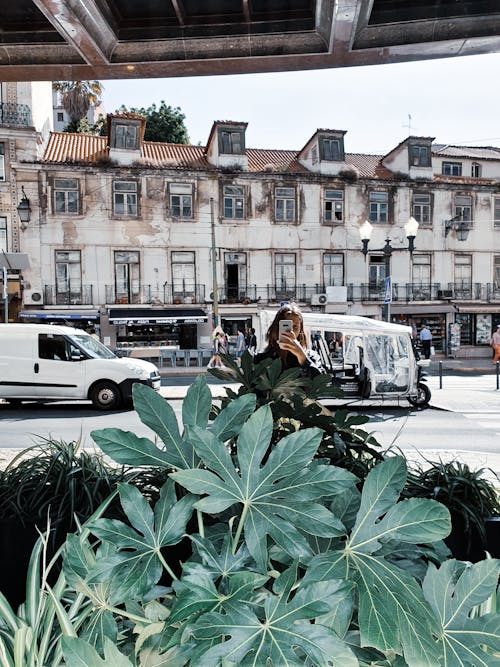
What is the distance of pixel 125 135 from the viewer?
2206 centimetres

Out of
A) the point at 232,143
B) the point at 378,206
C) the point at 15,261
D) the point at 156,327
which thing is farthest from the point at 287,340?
the point at 378,206

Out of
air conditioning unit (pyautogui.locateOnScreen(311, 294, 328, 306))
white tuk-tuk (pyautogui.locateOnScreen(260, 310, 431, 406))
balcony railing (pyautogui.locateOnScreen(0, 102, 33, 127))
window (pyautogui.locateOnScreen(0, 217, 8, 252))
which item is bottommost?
white tuk-tuk (pyautogui.locateOnScreen(260, 310, 431, 406))

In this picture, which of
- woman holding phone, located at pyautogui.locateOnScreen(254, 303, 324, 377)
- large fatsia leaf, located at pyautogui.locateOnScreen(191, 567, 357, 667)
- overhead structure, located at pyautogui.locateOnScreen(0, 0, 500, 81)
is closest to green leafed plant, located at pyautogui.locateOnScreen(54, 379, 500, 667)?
large fatsia leaf, located at pyautogui.locateOnScreen(191, 567, 357, 667)

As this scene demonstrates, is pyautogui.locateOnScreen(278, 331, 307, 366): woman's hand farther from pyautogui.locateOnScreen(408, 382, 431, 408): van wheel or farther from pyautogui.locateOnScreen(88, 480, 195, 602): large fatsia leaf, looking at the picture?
pyautogui.locateOnScreen(408, 382, 431, 408): van wheel

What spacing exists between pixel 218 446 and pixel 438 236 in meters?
26.8

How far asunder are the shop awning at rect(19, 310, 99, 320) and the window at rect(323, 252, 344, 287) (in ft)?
36.2

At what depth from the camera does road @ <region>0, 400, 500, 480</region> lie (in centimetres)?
642

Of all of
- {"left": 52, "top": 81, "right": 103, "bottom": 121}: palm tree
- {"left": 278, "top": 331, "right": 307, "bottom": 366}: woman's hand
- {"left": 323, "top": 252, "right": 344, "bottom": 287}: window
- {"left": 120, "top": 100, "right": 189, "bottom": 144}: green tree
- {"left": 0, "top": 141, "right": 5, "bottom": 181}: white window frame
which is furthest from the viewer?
{"left": 120, "top": 100, "right": 189, "bottom": 144}: green tree

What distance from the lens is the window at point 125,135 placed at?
71.6 feet

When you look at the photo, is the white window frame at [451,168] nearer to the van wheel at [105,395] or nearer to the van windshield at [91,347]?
the van windshield at [91,347]

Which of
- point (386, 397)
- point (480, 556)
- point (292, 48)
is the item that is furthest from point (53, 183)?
point (480, 556)

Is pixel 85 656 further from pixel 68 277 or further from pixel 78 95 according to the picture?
pixel 78 95

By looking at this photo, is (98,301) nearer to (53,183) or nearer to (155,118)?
(53,183)

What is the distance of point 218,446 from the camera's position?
831 mm
